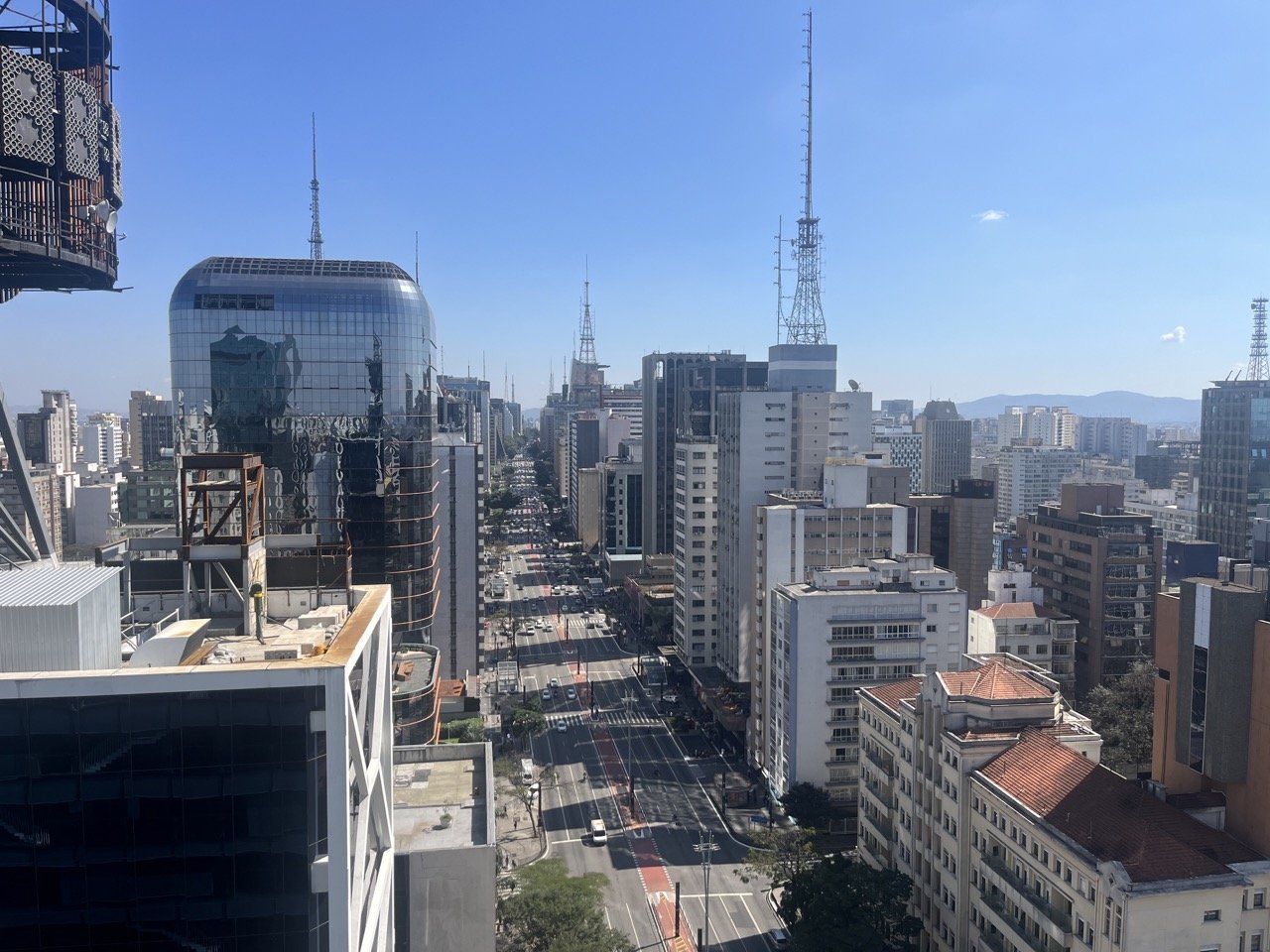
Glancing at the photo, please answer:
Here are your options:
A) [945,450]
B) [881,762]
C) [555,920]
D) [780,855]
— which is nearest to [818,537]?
[881,762]

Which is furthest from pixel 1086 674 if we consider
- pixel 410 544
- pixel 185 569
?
pixel 185 569

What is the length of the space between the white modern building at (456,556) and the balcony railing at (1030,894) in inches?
1373

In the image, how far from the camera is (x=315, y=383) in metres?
46.3

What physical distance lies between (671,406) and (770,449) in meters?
46.4

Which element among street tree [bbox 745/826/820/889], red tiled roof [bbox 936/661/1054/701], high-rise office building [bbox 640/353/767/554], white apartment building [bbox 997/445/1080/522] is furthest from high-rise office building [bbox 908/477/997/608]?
white apartment building [bbox 997/445/1080/522]

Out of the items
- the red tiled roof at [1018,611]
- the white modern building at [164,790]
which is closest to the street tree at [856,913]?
the white modern building at [164,790]

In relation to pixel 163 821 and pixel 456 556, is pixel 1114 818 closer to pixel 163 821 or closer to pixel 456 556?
pixel 163 821

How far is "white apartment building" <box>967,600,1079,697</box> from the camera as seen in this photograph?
206 feet

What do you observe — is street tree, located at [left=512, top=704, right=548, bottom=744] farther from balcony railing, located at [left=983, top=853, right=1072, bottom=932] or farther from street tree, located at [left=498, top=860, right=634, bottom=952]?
balcony railing, located at [left=983, top=853, right=1072, bottom=932]

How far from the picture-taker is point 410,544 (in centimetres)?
4956

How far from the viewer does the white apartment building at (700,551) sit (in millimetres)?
78250

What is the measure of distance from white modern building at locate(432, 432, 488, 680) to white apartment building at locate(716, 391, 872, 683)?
20941mm

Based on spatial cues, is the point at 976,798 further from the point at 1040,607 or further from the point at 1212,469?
the point at 1212,469

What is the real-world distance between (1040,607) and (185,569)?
58.7m
